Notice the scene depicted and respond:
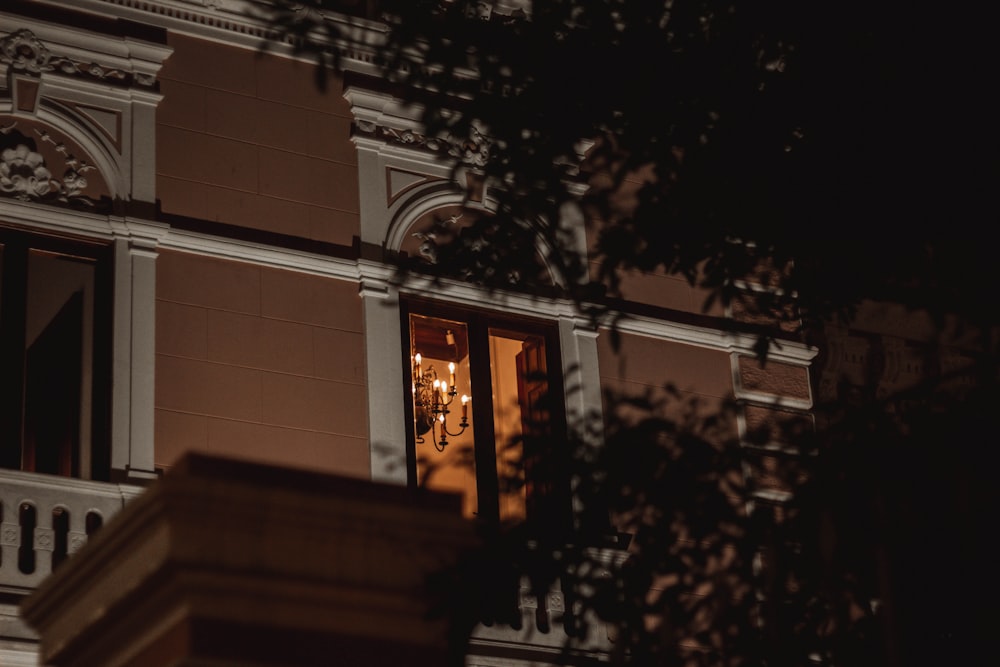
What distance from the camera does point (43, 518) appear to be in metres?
9.32

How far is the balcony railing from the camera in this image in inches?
360

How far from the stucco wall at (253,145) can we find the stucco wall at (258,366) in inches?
17.8

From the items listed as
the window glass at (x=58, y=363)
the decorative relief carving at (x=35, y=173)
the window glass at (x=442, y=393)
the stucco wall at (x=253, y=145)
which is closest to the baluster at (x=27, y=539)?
the window glass at (x=58, y=363)

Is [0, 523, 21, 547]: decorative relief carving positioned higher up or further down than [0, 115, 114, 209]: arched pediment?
further down

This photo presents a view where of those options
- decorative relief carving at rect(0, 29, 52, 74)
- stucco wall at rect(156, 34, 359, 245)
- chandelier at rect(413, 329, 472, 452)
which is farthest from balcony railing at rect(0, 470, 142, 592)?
chandelier at rect(413, 329, 472, 452)

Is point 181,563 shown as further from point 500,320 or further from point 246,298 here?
point 500,320

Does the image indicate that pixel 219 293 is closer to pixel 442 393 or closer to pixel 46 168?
pixel 46 168

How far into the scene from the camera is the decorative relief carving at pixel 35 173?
33.6 ft

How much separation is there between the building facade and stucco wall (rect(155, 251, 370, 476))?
0.05 feet

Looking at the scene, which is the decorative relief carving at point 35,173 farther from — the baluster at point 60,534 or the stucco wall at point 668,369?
the stucco wall at point 668,369

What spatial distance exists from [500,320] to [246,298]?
207 cm

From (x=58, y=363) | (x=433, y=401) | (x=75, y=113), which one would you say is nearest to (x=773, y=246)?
(x=58, y=363)

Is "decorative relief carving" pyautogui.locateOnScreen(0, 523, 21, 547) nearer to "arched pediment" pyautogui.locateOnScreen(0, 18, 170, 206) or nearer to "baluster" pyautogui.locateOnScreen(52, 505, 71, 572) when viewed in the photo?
"baluster" pyautogui.locateOnScreen(52, 505, 71, 572)

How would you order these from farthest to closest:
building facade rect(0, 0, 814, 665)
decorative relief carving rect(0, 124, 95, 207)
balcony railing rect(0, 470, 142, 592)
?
1. decorative relief carving rect(0, 124, 95, 207)
2. building facade rect(0, 0, 814, 665)
3. balcony railing rect(0, 470, 142, 592)
